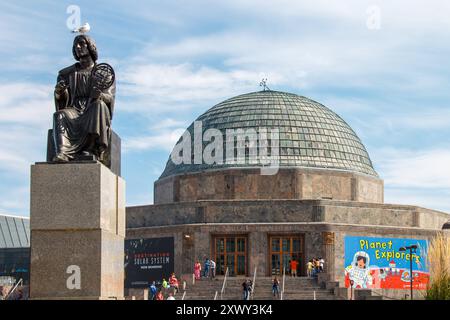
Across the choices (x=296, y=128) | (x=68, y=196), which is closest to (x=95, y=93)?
(x=68, y=196)

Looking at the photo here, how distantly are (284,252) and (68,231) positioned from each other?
20204mm

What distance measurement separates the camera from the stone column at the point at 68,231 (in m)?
7.56

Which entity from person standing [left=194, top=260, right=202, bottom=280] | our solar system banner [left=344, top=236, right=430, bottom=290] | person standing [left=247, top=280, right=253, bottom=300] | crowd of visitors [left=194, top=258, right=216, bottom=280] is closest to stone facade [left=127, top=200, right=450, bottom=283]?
our solar system banner [left=344, top=236, right=430, bottom=290]

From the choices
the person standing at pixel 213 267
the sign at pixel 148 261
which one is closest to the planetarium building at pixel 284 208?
the sign at pixel 148 261

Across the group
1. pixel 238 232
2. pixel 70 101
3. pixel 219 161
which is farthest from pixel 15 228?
pixel 70 101

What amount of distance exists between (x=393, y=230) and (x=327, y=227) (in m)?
2.30

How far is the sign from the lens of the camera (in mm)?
27781

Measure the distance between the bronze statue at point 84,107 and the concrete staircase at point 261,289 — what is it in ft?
50.9

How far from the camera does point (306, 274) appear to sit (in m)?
27.0

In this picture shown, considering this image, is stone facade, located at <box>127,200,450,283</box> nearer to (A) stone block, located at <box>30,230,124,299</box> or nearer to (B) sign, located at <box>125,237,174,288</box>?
(B) sign, located at <box>125,237,174,288</box>

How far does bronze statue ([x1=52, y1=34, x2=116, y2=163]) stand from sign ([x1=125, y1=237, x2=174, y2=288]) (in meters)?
19.8

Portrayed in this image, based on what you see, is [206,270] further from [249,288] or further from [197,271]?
[249,288]

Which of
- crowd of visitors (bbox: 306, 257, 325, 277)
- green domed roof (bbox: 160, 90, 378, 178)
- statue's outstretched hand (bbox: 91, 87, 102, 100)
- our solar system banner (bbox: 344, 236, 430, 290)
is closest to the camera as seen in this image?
statue's outstretched hand (bbox: 91, 87, 102, 100)
